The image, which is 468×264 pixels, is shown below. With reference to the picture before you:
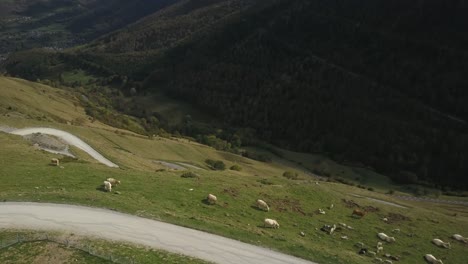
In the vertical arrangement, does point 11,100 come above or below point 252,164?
above

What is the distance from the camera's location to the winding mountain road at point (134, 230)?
101 feet

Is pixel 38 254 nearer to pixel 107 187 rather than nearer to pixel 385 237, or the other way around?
pixel 107 187

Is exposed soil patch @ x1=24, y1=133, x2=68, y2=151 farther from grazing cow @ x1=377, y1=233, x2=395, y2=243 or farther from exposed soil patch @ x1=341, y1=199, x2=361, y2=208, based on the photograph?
grazing cow @ x1=377, y1=233, x2=395, y2=243

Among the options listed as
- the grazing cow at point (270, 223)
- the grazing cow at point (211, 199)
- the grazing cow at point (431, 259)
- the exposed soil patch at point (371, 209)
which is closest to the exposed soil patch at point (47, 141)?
the grazing cow at point (211, 199)

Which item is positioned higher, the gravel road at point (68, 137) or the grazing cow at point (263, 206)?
the grazing cow at point (263, 206)

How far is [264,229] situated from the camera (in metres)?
38.5

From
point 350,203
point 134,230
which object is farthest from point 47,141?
point 350,203

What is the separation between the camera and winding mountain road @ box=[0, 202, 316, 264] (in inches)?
1209

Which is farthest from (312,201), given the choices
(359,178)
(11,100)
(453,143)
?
(453,143)

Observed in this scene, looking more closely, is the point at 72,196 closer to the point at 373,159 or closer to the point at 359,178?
the point at 359,178

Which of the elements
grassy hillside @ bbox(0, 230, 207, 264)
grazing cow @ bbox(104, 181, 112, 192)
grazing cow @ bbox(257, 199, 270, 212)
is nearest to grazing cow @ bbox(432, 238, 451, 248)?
grazing cow @ bbox(257, 199, 270, 212)

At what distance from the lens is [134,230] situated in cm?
3206

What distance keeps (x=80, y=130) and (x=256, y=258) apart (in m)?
61.2

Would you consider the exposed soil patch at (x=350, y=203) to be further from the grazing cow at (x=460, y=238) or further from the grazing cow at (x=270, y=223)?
the grazing cow at (x=270, y=223)
